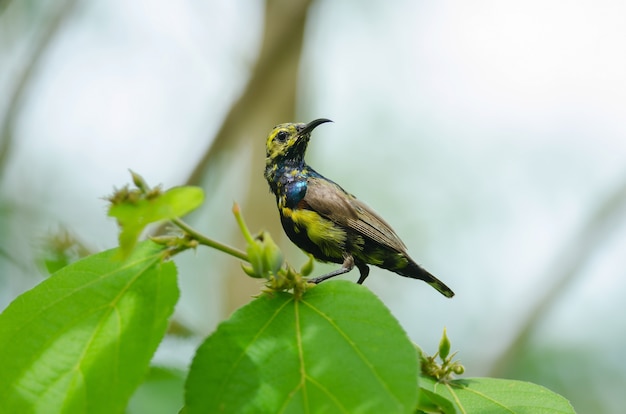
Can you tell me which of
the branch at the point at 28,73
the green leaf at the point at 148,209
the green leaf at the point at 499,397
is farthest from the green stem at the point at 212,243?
the branch at the point at 28,73

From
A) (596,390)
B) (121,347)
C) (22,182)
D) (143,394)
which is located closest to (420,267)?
(121,347)

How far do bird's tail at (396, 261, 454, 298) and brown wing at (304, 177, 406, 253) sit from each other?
4.1 inches

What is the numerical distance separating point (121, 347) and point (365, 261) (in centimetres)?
149

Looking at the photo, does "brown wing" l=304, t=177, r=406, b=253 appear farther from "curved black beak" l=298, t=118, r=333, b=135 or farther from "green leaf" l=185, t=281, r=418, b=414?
"green leaf" l=185, t=281, r=418, b=414

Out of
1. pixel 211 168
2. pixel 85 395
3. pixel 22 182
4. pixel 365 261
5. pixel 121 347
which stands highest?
pixel 365 261

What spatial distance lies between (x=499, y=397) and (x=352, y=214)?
42.3 inches

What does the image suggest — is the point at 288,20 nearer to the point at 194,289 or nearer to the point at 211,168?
the point at 211,168

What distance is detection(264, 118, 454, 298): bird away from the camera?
10.4ft

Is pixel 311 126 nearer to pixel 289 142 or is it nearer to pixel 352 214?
pixel 289 142

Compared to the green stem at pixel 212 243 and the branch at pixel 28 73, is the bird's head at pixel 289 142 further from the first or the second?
the branch at pixel 28 73

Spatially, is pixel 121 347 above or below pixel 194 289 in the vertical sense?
above

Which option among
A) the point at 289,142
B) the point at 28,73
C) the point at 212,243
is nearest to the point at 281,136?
the point at 289,142

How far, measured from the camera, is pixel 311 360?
1993 millimetres

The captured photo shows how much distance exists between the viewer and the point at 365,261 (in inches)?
130
